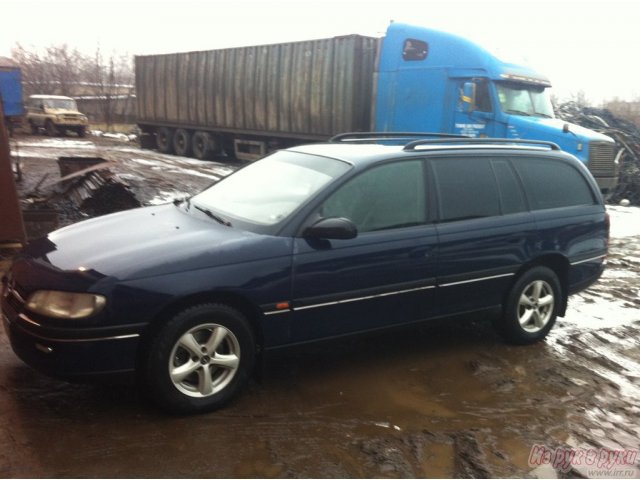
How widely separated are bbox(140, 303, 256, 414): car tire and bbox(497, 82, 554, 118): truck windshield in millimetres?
8870

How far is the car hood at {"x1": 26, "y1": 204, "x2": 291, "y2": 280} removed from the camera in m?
3.30

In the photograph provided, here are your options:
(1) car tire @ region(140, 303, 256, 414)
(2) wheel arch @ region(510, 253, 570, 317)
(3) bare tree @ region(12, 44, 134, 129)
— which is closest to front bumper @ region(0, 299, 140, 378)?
(1) car tire @ region(140, 303, 256, 414)

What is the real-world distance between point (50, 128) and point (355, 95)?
20612 mm

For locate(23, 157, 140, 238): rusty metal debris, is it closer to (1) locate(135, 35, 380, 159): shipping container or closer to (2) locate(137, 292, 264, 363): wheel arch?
(2) locate(137, 292, 264, 363): wheel arch

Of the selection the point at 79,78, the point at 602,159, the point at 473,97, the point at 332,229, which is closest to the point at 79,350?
the point at 332,229

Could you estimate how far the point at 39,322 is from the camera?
3.17 m

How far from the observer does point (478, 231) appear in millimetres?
4434

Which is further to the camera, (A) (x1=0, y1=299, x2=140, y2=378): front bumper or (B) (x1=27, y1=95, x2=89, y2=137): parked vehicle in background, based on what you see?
(B) (x1=27, y1=95, x2=89, y2=137): parked vehicle in background

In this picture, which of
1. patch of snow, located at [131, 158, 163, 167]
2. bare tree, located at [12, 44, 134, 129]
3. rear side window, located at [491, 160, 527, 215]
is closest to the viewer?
rear side window, located at [491, 160, 527, 215]

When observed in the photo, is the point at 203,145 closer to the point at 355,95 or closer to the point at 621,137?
the point at 355,95

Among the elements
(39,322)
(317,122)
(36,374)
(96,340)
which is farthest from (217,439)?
(317,122)

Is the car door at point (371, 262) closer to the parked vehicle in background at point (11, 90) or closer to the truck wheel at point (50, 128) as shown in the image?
the parked vehicle in background at point (11, 90)

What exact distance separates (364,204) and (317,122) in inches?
443

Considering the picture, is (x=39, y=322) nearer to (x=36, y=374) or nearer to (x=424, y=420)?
(x=36, y=374)
